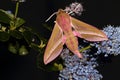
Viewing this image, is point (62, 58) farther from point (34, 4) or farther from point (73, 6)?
point (34, 4)

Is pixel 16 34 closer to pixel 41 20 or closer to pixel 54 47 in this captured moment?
pixel 54 47

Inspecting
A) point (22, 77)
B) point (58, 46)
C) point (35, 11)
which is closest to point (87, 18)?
point (35, 11)

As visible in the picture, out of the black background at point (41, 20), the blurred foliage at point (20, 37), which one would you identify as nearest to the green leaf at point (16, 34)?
the blurred foliage at point (20, 37)

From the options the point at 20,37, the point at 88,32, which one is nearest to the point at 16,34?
the point at 20,37

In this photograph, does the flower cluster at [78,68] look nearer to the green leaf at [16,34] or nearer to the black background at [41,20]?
the green leaf at [16,34]

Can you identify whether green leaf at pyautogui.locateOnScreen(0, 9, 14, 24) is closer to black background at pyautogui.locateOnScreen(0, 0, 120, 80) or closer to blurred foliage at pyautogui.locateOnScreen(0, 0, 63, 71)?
blurred foliage at pyautogui.locateOnScreen(0, 0, 63, 71)
